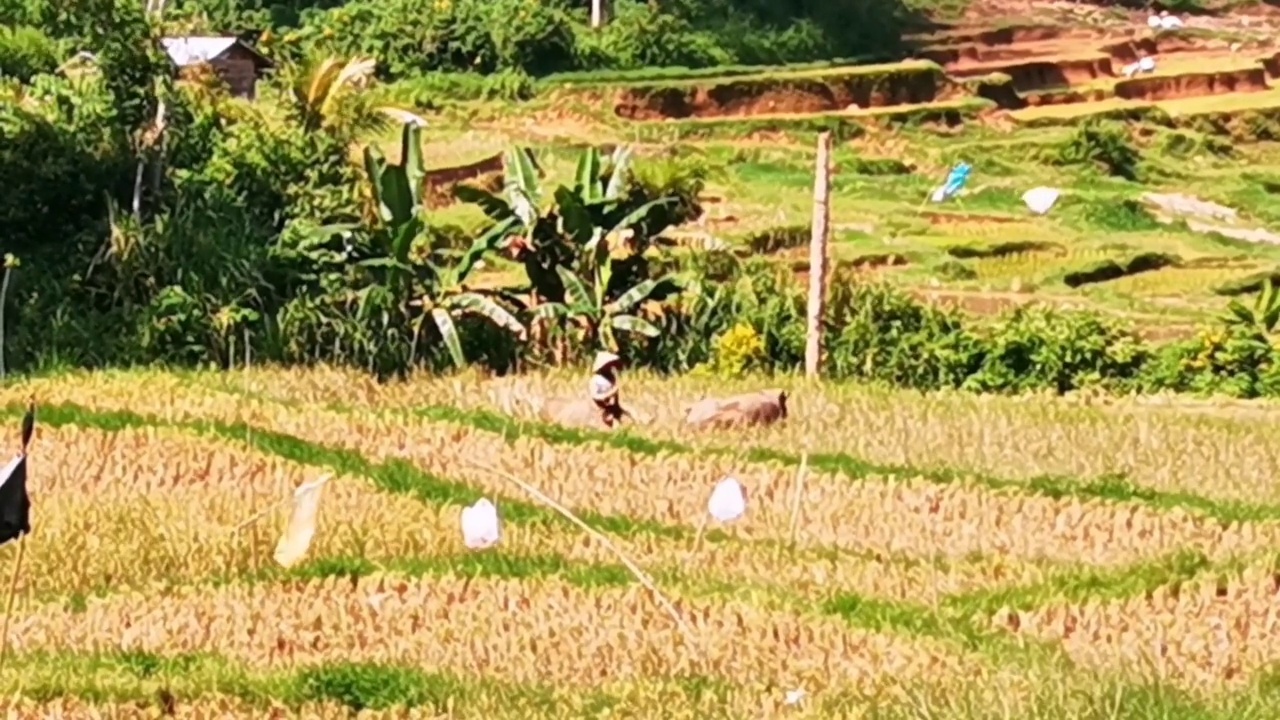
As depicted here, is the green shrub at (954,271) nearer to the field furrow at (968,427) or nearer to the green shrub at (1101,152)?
the field furrow at (968,427)

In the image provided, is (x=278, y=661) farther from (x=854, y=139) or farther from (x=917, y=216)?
(x=854, y=139)

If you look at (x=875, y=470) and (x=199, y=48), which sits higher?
(x=875, y=470)

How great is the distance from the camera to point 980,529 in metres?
9.28

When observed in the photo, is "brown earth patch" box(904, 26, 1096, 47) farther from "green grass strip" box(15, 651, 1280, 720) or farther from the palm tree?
"green grass strip" box(15, 651, 1280, 720)

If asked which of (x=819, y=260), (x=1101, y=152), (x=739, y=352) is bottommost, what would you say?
(x=1101, y=152)

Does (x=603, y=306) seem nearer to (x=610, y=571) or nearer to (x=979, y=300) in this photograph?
(x=979, y=300)

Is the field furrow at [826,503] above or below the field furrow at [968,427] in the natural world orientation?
above

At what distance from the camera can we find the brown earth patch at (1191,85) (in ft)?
125

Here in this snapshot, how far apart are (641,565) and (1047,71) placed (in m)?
32.3

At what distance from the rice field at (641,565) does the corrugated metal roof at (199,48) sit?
9838 millimetres

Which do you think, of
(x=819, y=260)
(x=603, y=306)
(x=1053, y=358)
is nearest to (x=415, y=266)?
(x=603, y=306)

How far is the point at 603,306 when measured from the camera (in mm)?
15367

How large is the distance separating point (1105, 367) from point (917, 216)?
9.12 m

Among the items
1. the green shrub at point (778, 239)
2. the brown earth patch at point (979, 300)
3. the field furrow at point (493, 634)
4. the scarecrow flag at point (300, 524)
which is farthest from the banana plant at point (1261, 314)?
the scarecrow flag at point (300, 524)
